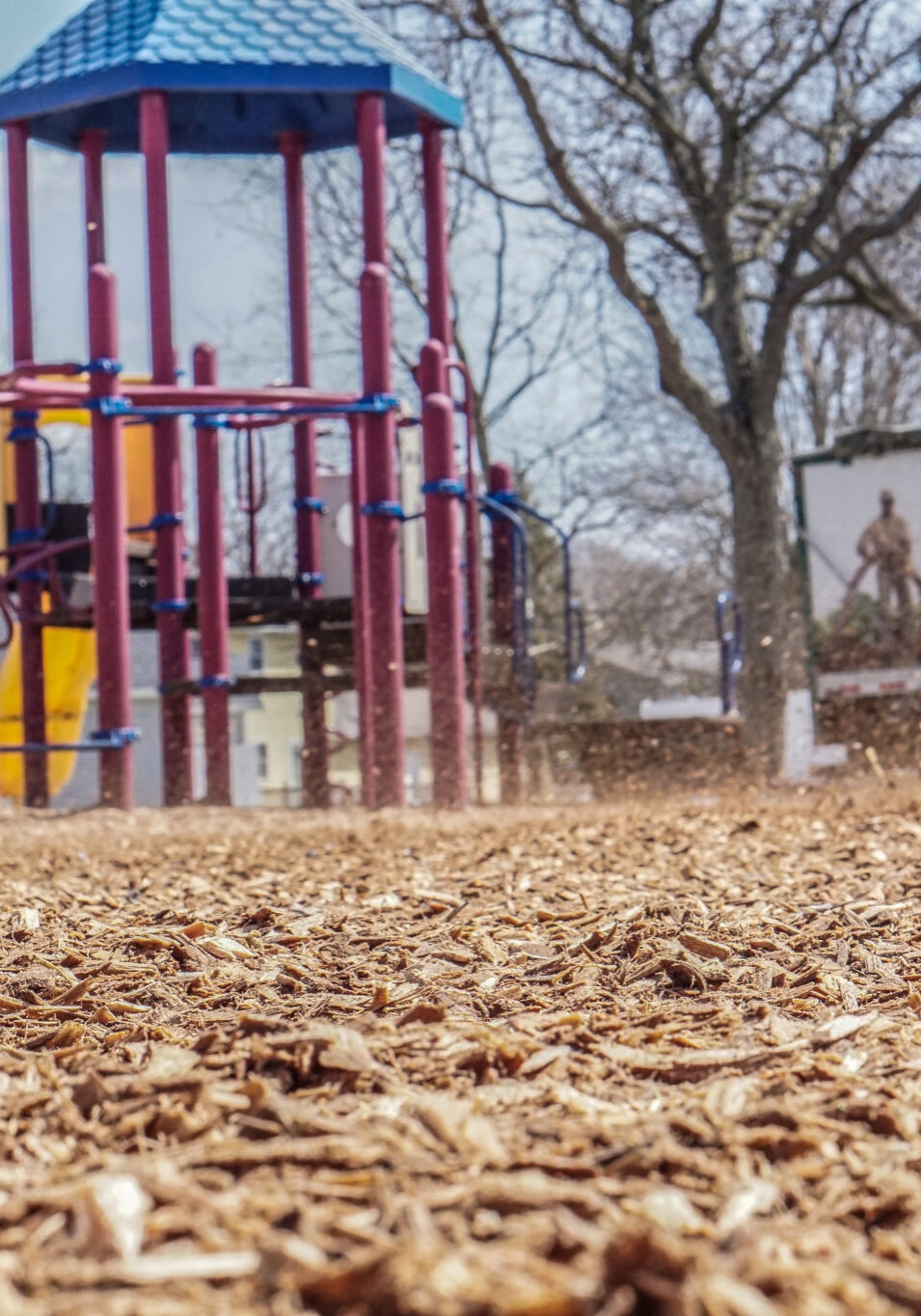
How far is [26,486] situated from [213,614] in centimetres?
191

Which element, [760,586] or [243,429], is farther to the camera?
[760,586]

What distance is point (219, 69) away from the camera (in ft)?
32.3

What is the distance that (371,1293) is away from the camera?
5.19 ft

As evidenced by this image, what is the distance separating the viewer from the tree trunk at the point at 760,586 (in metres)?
15.1

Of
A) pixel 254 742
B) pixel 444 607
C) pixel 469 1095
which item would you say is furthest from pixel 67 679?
pixel 254 742

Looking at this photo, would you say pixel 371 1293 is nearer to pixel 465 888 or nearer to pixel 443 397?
pixel 465 888

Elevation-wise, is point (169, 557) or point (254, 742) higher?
point (169, 557)

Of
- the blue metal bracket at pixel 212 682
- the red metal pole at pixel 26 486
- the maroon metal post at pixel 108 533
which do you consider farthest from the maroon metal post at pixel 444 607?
the red metal pole at pixel 26 486

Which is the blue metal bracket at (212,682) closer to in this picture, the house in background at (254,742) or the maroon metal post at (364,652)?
the maroon metal post at (364,652)

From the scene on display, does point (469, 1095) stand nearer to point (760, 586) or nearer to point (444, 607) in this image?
point (444, 607)

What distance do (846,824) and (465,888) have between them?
2.42m

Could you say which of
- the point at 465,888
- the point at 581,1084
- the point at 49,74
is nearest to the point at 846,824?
the point at 465,888

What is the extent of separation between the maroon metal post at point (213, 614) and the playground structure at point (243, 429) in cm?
2

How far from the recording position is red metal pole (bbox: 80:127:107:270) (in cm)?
1123
